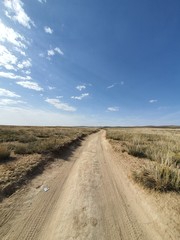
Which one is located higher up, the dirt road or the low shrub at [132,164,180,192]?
the low shrub at [132,164,180,192]

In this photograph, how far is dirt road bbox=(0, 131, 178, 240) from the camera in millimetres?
3645

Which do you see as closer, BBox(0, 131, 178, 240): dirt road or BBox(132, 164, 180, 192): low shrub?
BBox(0, 131, 178, 240): dirt road

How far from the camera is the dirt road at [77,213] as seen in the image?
12.0 ft

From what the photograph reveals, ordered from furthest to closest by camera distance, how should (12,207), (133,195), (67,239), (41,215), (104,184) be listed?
(104,184) < (133,195) < (12,207) < (41,215) < (67,239)

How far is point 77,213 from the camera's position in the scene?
14.4ft

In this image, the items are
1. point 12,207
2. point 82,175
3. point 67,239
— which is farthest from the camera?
point 82,175

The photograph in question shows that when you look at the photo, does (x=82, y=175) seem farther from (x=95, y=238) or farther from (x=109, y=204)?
(x=95, y=238)

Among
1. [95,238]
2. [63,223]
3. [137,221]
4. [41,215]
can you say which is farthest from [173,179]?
[41,215]

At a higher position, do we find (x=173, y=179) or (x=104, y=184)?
(x=173, y=179)

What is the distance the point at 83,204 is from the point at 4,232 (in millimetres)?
2157

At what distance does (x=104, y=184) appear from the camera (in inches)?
259

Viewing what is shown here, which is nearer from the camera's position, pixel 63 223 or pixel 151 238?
pixel 151 238

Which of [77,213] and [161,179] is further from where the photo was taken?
[161,179]

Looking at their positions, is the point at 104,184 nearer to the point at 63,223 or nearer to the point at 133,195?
the point at 133,195
